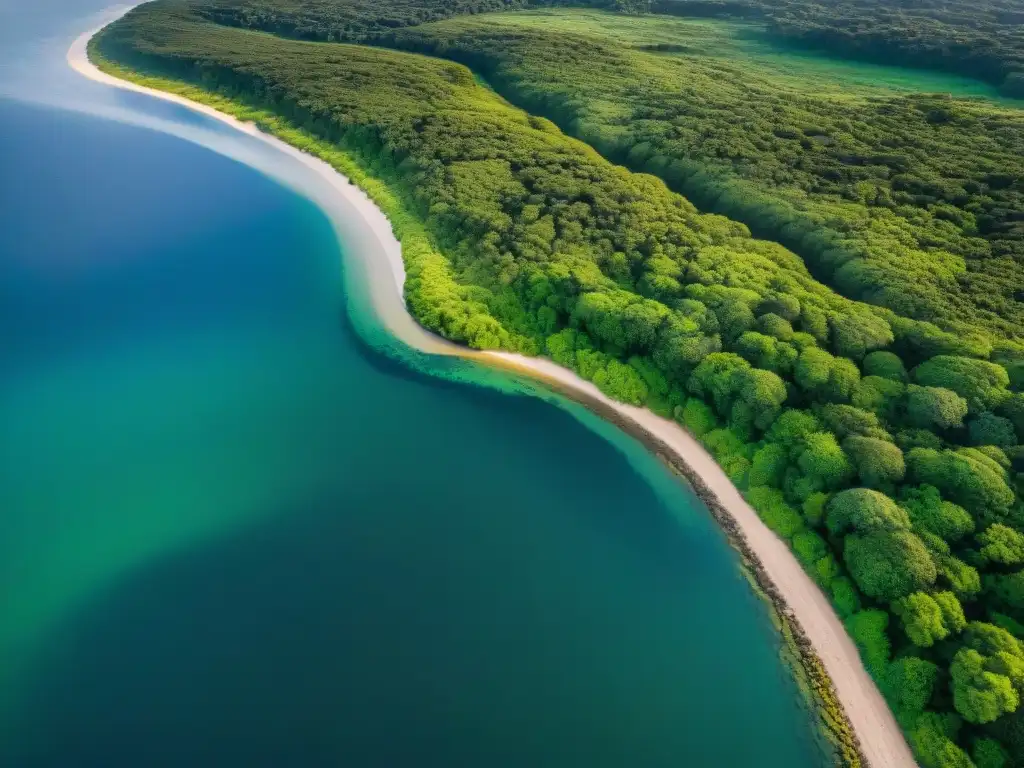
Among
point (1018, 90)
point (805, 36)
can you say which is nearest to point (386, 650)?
point (1018, 90)

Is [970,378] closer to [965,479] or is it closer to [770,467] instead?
[965,479]

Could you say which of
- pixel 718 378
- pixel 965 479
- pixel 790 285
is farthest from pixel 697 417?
pixel 965 479

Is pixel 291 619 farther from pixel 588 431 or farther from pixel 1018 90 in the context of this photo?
pixel 1018 90

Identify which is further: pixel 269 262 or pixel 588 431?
pixel 269 262

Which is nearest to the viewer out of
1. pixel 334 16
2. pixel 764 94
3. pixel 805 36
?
pixel 764 94

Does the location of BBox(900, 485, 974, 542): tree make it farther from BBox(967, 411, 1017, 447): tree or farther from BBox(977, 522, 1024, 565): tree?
BBox(967, 411, 1017, 447): tree

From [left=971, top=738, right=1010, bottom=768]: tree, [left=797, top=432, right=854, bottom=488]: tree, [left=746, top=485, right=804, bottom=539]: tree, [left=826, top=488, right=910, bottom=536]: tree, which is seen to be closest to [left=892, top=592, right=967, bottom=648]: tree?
[left=826, top=488, right=910, bottom=536]: tree
